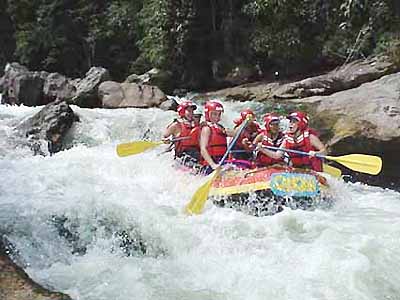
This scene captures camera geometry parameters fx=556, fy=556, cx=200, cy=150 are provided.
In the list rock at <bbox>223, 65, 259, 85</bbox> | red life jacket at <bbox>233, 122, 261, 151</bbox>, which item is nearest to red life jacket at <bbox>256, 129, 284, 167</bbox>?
red life jacket at <bbox>233, 122, 261, 151</bbox>

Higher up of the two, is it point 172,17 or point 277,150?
point 172,17

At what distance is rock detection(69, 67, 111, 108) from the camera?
1137 centimetres

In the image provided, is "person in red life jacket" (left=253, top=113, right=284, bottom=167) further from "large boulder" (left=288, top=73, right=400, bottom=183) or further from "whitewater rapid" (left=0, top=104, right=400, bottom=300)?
"large boulder" (left=288, top=73, right=400, bottom=183)

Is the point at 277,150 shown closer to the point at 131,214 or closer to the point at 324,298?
the point at 131,214

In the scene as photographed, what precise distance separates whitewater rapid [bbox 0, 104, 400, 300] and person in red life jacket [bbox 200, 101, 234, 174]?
0.25 meters

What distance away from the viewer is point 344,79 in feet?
33.2

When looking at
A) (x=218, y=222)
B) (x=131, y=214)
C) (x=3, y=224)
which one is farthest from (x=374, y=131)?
(x=3, y=224)

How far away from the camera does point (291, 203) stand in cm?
500

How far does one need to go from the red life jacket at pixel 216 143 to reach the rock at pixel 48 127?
297 centimetres

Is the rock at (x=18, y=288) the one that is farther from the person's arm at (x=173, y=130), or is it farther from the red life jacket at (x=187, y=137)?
the person's arm at (x=173, y=130)

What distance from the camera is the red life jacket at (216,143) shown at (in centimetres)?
590

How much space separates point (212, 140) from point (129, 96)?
5291 millimetres

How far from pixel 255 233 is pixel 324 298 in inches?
46.2

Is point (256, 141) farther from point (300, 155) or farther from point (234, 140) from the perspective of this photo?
point (300, 155)
